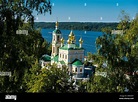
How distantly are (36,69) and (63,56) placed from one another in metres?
0.25

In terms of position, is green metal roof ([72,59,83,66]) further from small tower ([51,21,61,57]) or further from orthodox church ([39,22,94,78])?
small tower ([51,21,61,57])

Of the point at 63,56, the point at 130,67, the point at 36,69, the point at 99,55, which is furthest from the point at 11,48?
the point at 130,67

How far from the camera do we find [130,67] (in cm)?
254

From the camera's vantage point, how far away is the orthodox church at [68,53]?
7.97ft

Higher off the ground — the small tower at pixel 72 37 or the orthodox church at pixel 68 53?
the small tower at pixel 72 37

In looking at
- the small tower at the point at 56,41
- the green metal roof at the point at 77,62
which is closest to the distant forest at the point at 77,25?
the small tower at the point at 56,41

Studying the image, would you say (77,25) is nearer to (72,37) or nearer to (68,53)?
(72,37)

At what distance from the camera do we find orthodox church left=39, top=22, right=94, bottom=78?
7.97 feet

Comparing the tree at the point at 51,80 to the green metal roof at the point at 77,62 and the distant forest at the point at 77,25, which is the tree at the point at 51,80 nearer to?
the green metal roof at the point at 77,62

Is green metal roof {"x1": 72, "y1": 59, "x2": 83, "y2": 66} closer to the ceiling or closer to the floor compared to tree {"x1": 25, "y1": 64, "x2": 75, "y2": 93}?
closer to the ceiling

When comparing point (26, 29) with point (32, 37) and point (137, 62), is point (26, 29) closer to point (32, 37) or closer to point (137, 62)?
point (32, 37)

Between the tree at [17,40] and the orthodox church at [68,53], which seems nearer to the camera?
the tree at [17,40]

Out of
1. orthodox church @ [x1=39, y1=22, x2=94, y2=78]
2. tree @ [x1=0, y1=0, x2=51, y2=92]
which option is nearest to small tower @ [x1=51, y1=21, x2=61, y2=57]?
orthodox church @ [x1=39, y1=22, x2=94, y2=78]

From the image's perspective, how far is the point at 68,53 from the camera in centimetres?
253
